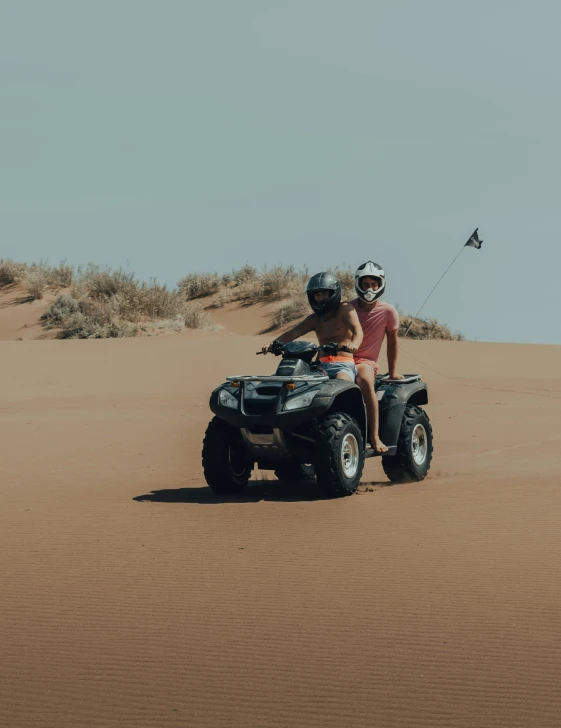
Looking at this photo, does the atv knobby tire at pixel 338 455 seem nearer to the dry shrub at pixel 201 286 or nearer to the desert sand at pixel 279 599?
the desert sand at pixel 279 599

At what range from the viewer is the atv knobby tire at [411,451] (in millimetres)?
11867

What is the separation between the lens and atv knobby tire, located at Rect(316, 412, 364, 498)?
10.3 m

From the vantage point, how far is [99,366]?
26.3m

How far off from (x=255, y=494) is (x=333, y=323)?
5.91 ft

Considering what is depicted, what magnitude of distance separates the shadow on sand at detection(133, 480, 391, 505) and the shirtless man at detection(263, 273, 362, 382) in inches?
46.5

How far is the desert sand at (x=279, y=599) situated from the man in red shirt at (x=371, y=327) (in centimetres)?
79

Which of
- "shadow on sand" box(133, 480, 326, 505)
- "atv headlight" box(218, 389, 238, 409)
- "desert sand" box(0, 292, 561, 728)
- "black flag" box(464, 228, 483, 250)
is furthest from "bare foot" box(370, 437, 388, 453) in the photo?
"black flag" box(464, 228, 483, 250)

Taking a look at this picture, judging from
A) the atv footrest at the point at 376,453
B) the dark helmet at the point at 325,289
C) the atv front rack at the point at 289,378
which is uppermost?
the dark helmet at the point at 325,289

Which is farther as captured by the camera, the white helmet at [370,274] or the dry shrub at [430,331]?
the dry shrub at [430,331]

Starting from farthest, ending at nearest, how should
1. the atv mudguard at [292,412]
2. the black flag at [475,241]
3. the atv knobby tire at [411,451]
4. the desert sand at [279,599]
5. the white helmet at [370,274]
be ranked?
the black flag at [475,241] → the atv knobby tire at [411,451] → the white helmet at [370,274] → the atv mudguard at [292,412] → the desert sand at [279,599]

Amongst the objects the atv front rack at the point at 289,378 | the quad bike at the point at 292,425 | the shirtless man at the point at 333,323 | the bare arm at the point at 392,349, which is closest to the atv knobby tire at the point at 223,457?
the quad bike at the point at 292,425

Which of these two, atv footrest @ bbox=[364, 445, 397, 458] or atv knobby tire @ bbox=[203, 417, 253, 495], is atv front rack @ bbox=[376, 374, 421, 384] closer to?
atv footrest @ bbox=[364, 445, 397, 458]

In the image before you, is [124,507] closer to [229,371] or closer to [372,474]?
[372,474]

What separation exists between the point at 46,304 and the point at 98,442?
54.0ft
